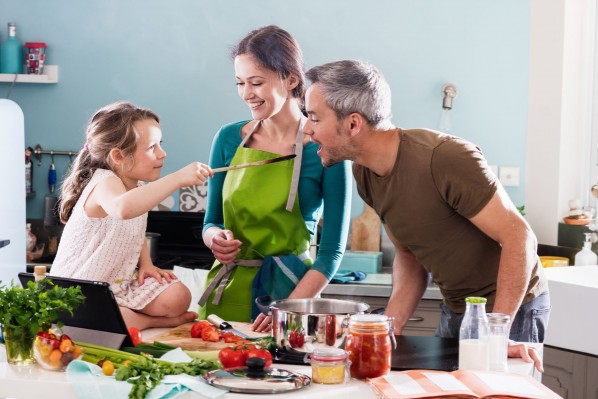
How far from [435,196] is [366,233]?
218 cm

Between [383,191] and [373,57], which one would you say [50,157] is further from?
[383,191]

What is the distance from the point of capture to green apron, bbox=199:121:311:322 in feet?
8.98

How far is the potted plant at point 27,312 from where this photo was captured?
2.02 meters

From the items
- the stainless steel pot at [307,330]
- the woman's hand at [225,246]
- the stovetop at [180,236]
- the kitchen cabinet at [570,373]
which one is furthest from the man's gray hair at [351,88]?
the stovetop at [180,236]

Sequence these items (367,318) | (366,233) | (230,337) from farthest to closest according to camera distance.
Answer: (366,233), (230,337), (367,318)

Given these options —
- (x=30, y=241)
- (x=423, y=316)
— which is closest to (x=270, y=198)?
(x=423, y=316)

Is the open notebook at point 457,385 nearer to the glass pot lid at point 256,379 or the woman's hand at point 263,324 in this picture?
the glass pot lid at point 256,379

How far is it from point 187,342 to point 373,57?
9.16 ft

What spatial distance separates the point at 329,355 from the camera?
1.91 metres

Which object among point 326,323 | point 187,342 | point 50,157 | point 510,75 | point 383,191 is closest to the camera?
point 326,323

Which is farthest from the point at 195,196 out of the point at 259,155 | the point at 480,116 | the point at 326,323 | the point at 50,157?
the point at 326,323

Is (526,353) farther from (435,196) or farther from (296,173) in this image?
(296,173)

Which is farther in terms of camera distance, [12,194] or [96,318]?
[12,194]

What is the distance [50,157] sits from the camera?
5000 millimetres
